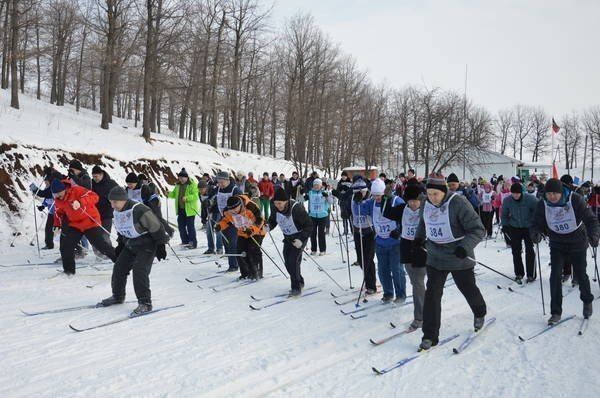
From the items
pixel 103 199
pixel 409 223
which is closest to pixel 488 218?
pixel 409 223

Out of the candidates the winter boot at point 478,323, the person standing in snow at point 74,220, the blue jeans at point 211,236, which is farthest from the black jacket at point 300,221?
the blue jeans at point 211,236

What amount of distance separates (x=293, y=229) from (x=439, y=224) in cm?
268

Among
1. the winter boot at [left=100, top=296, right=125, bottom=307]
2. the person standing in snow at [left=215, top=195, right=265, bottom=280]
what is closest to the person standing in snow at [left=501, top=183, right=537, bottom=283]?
the person standing in snow at [left=215, top=195, right=265, bottom=280]

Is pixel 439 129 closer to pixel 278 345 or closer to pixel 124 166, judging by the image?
pixel 124 166

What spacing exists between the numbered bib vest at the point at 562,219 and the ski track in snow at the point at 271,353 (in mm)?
1139

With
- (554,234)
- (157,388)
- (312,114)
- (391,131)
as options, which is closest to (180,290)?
(157,388)

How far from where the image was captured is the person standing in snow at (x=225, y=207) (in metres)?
8.23

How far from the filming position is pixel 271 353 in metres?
4.59

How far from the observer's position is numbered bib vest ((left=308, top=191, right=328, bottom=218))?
10.7 m

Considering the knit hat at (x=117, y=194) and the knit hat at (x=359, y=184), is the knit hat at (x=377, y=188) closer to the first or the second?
the knit hat at (x=359, y=184)

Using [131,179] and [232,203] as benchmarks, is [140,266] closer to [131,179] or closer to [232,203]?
[232,203]

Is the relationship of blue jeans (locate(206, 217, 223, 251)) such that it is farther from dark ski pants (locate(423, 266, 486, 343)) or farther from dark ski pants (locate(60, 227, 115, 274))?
dark ski pants (locate(423, 266, 486, 343))

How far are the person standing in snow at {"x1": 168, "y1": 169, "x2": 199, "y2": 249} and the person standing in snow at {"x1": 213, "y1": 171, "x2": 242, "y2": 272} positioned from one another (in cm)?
60

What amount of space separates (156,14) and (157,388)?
23004 millimetres
